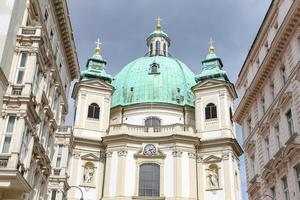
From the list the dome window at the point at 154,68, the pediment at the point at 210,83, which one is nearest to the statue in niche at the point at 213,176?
the pediment at the point at 210,83

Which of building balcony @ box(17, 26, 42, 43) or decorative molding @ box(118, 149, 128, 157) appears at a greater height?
decorative molding @ box(118, 149, 128, 157)

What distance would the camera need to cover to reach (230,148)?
57938 mm

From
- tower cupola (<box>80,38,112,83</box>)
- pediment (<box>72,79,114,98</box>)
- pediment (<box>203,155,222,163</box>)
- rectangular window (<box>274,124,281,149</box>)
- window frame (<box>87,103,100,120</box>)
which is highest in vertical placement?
tower cupola (<box>80,38,112,83</box>)

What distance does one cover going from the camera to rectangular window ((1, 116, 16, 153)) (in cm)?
2402

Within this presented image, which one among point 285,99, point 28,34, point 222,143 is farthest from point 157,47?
point 28,34

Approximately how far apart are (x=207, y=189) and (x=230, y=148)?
6062mm

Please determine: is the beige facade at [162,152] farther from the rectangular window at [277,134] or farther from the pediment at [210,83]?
the rectangular window at [277,134]

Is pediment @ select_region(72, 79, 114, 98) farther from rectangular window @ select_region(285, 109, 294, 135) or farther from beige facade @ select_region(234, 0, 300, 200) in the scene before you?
rectangular window @ select_region(285, 109, 294, 135)

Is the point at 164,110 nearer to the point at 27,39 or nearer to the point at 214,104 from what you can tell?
the point at 214,104

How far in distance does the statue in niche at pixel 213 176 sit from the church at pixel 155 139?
125 millimetres

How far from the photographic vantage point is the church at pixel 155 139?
55.8 meters

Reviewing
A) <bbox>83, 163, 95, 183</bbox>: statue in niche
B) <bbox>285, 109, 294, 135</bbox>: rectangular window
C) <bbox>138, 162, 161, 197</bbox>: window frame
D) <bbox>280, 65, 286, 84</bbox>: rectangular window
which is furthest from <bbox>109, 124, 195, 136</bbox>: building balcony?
<bbox>285, 109, 294, 135</bbox>: rectangular window

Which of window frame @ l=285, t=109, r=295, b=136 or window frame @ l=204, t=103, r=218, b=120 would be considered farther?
window frame @ l=204, t=103, r=218, b=120

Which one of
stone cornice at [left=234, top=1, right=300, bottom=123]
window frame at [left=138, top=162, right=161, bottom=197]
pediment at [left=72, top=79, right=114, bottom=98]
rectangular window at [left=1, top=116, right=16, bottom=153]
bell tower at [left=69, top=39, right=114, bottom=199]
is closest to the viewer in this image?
rectangular window at [left=1, top=116, right=16, bottom=153]
